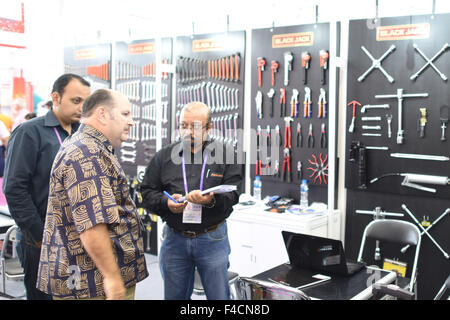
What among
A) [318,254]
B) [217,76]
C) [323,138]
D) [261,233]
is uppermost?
[217,76]

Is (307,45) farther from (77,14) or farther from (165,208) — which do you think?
(77,14)

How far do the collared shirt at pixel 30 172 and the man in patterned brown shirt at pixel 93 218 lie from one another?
469 millimetres

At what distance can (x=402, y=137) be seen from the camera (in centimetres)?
361

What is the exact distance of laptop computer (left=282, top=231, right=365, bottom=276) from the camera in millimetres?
2158

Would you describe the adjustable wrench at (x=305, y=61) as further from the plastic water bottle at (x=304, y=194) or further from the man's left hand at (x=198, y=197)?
the man's left hand at (x=198, y=197)

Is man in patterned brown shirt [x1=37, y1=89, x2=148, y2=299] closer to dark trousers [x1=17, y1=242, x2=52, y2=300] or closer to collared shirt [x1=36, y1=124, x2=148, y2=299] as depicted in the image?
collared shirt [x1=36, y1=124, x2=148, y2=299]

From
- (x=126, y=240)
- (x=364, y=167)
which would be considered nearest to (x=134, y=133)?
(x=364, y=167)

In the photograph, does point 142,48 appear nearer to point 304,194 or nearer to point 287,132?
point 287,132

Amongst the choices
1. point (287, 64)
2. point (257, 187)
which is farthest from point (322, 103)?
point (257, 187)

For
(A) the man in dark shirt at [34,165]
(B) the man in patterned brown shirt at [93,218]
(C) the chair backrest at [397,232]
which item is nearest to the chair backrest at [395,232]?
(C) the chair backrest at [397,232]

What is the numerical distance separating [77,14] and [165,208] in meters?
4.00

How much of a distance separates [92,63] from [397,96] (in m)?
3.63

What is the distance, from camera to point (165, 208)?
2459 millimetres

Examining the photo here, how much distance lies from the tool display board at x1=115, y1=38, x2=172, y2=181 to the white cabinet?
1.58 metres
